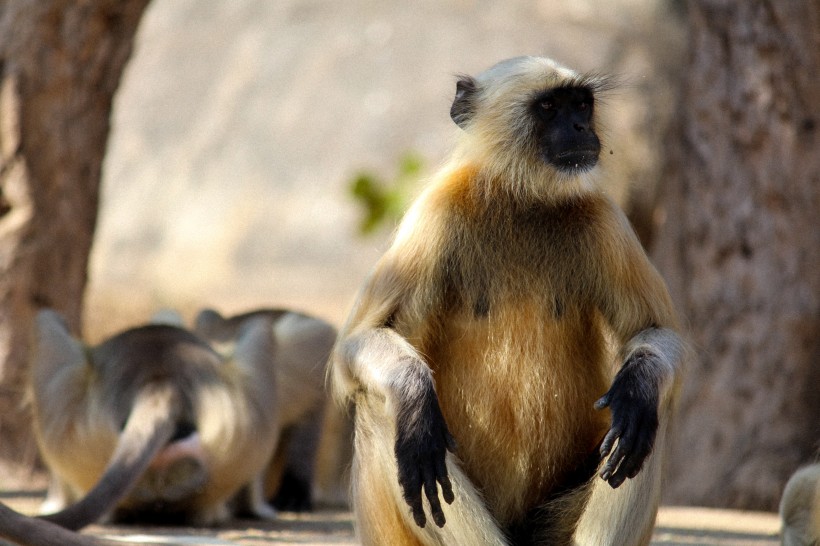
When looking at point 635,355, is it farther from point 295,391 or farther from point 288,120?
point 288,120

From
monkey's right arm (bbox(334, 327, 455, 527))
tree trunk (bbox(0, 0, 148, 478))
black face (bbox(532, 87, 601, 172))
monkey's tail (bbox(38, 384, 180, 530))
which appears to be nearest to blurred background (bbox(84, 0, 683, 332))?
tree trunk (bbox(0, 0, 148, 478))

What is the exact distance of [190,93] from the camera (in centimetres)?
1731

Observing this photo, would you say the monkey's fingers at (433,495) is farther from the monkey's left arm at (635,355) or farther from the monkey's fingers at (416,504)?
the monkey's left arm at (635,355)

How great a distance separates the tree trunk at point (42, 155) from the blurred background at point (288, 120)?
6.40 metres

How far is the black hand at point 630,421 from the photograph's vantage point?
3.11 metres

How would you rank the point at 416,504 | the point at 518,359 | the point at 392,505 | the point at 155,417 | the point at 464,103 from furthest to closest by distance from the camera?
the point at 155,417 < the point at 464,103 < the point at 518,359 < the point at 392,505 < the point at 416,504

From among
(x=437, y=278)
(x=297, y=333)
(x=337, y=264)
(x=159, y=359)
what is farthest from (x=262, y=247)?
(x=437, y=278)

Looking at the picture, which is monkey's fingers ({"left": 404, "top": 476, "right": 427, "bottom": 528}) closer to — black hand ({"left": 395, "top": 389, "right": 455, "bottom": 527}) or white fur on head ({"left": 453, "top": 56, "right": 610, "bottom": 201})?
black hand ({"left": 395, "top": 389, "right": 455, "bottom": 527})

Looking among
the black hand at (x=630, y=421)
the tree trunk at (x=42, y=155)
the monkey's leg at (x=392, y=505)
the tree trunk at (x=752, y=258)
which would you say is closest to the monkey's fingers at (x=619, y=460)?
the black hand at (x=630, y=421)

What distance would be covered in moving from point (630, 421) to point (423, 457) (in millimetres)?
527

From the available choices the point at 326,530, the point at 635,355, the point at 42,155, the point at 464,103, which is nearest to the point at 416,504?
the point at 635,355

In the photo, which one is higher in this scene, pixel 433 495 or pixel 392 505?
pixel 433 495

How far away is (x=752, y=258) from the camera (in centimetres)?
641

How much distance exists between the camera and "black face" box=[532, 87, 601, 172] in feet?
11.6
